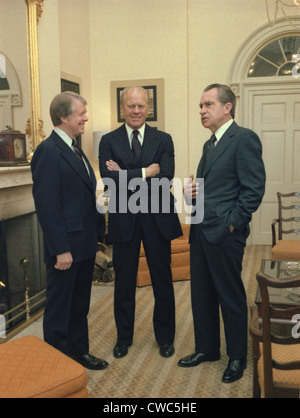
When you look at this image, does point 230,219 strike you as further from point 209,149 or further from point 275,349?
point 275,349

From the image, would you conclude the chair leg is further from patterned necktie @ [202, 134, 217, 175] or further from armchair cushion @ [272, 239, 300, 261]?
armchair cushion @ [272, 239, 300, 261]

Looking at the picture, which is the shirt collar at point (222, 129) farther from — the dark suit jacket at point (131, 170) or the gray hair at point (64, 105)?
the gray hair at point (64, 105)

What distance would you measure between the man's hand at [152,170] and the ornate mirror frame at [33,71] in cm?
Result: 145

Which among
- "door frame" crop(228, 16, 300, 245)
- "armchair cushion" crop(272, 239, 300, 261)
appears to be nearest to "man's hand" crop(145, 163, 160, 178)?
"armchair cushion" crop(272, 239, 300, 261)

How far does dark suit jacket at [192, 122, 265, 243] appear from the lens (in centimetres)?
231

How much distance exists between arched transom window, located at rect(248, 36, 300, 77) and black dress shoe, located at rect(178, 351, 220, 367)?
13.9ft

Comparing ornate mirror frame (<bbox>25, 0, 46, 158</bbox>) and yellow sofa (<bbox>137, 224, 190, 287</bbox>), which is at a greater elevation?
ornate mirror frame (<bbox>25, 0, 46, 158</bbox>)

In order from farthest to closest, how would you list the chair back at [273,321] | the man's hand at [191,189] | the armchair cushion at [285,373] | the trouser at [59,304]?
the man's hand at [191,189]
the trouser at [59,304]
the armchair cushion at [285,373]
the chair back at [273,321]

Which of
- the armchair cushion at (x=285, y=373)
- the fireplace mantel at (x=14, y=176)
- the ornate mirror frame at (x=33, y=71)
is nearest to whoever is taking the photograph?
the armchair cushion at (x=285, y=373)

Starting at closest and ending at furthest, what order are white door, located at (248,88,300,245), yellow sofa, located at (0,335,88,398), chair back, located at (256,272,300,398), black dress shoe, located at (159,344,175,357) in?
1. chair back, located at (256,272,300,398)
2. yellow sofa, located at (0,335,88,398)
3. black dress shoe, located at (159,344,175,357)
4. white door, located at (248,88,300,245)

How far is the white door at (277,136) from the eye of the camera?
5.80m

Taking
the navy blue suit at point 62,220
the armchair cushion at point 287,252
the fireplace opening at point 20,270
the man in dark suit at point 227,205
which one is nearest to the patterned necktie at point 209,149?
the man in dark suit at point 227,205
